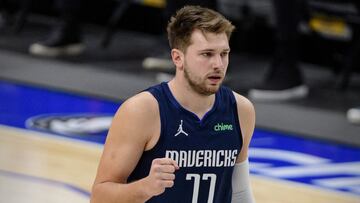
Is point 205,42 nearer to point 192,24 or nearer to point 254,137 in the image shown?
point 192,24

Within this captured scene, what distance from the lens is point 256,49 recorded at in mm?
7902

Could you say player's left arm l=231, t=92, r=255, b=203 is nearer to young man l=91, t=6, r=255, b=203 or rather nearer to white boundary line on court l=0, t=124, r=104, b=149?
young man l=91, t=6, r=255, b=203

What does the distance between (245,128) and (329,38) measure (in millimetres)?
4448

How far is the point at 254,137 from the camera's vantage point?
586 centimetres

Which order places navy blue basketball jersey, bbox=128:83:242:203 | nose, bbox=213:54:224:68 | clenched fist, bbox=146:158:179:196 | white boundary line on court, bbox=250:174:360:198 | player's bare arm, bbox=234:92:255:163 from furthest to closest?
1. white boundary line on court, bbox=250:174:360:198
2. player's bare arm, bbox=234:92:255:163
3. navy blue basketball jersey, bbox=128:83:242:203
4. nose, bbox=213:54:224:68
5. clenched fist, bbox=146:158:179:196

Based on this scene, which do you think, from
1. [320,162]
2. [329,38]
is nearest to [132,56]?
[329,38]

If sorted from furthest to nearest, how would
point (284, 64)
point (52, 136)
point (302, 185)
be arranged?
point (284, 64), point (52, 136), point (302, 185)

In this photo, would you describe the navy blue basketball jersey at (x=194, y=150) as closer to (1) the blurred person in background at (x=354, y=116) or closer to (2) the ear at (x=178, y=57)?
(2) the ear at (x=178, y=57)

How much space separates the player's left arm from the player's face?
26 cm

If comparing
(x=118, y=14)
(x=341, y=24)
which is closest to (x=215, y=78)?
(x=341, y=24)

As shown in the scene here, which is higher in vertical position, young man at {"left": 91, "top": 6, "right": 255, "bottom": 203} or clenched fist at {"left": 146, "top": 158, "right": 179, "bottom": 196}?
young man at {"left": 91, "top": 6, "right": 255, "bottom": 203}

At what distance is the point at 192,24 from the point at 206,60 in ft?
0.36

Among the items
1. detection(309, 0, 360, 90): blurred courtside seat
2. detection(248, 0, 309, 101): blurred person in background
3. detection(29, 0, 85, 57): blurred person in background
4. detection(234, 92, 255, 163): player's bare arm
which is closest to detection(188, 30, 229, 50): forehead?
detection(234, 92, 255, 163): player's bare arm

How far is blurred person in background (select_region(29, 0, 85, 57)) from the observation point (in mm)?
7422
